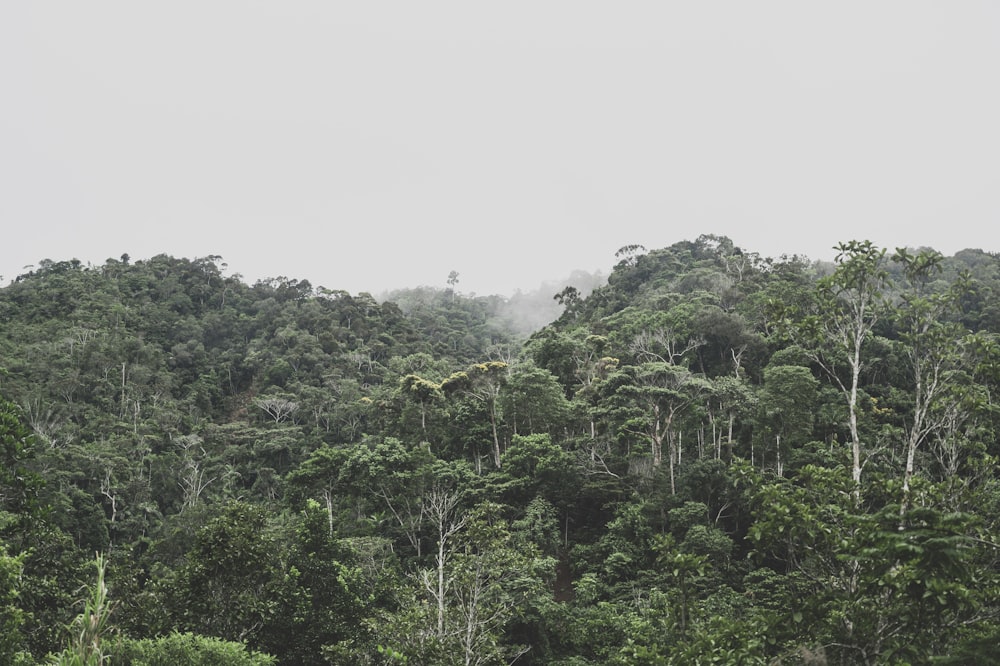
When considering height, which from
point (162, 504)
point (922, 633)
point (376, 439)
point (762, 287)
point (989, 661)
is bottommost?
point (162, 504)

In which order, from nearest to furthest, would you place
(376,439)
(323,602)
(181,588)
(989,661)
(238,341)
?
(989,661), (181,588), (323,602), (376,439), (238,341)

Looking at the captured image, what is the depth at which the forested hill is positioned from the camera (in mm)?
5426

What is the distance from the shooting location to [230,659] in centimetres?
757

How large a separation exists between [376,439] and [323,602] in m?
17.2

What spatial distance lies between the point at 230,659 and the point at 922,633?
7682mm

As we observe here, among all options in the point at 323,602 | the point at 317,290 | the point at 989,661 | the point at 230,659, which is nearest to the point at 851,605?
the point at 989,661

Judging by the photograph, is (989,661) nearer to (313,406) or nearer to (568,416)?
(568,416)

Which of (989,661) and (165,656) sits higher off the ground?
(989,661)

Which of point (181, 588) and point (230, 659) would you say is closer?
point (230, 659)

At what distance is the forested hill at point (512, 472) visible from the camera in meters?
5.43

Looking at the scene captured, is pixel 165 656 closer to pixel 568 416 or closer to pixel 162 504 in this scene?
pixel 568 416

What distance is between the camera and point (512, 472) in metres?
21.4

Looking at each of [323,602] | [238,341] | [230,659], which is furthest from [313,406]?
[230,659]

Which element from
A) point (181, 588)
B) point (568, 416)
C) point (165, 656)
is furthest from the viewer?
→ point (568, 416)
